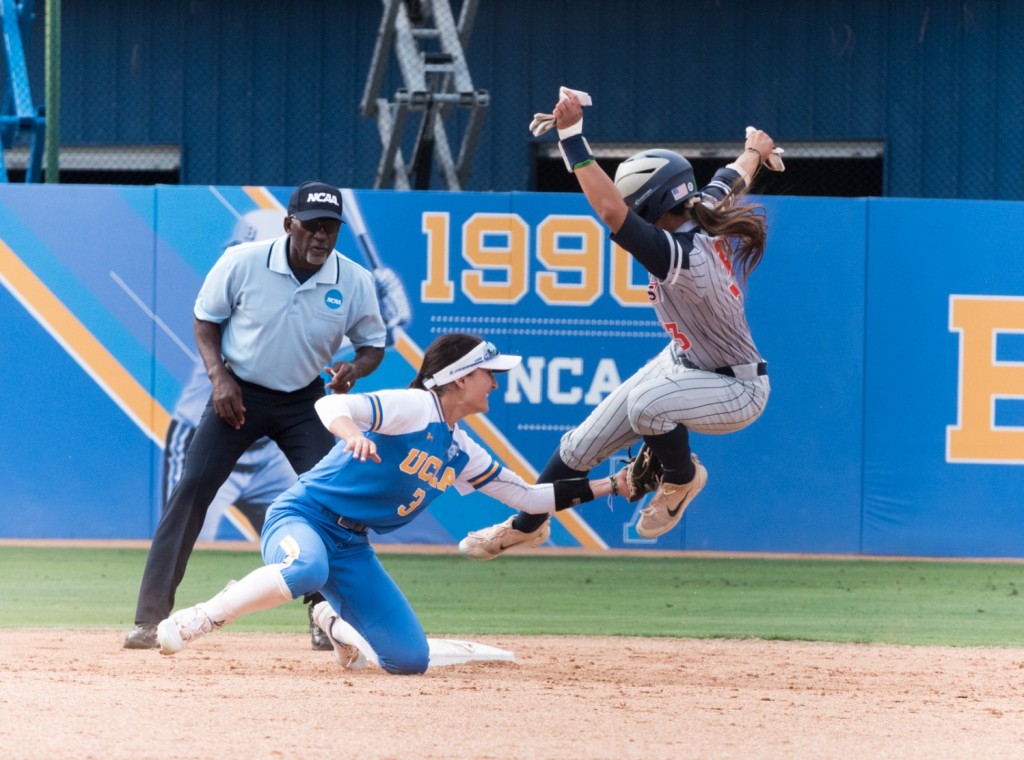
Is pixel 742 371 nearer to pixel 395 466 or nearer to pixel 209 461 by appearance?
pixel 395 466

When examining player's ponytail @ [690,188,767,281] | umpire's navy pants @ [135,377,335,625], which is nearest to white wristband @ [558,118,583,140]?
player's ponytail @ [690,188,767,281]

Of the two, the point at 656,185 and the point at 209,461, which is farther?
the point at 209,461

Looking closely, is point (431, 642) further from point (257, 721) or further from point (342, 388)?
point (257, 721)

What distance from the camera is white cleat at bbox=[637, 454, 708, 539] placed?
6.33 metres

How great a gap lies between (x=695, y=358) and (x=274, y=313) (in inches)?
79.7

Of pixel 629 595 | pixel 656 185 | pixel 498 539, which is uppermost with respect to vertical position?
pixel 656 185

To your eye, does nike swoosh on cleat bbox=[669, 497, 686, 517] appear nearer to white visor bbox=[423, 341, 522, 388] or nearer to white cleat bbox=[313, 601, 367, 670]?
white visor bbox=[423, 341, 522, 388]

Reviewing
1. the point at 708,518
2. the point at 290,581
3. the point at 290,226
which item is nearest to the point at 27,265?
the point at 290,226

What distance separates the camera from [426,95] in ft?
41.3

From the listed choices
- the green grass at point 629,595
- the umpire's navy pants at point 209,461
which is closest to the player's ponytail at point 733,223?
the umpire's navy pants at point 209,461

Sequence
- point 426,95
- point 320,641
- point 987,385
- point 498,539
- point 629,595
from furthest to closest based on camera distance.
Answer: point 426,95 < point 987,385 < point 629,595 < point 320,641 < point 498,539

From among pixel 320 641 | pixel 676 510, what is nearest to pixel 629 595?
pixel 320 641

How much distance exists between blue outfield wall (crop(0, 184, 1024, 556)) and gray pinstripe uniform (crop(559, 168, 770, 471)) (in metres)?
4.42

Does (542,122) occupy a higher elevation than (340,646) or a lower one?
higher
